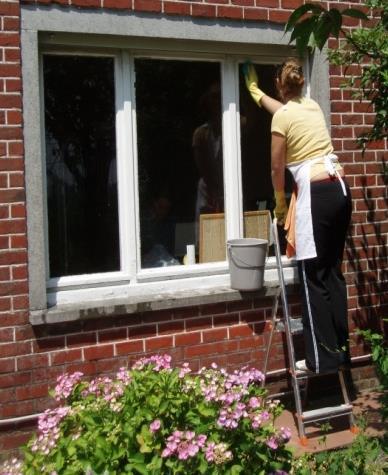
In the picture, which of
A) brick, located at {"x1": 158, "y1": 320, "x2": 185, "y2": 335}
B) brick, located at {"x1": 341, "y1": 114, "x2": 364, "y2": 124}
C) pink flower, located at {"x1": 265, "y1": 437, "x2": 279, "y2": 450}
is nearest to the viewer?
pink flower, located at {"x1": 265, "y1": 437, "x2": 279, "y2": 450}

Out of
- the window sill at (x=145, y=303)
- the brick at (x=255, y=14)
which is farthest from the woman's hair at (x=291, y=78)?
the window sill at (x=145, y=303)

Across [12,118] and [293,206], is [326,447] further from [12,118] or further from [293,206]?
[12,118]

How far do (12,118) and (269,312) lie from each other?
2.29 metres

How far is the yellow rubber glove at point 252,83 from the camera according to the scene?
5141 millimetres

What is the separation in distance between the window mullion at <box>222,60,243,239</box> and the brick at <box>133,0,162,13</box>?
0.70 meters

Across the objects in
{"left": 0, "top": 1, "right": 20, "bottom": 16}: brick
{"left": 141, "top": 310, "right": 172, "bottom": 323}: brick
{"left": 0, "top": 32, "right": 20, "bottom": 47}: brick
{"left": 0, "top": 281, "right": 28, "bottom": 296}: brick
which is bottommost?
{"left": 141, "top": 310, "right": 172, "bottom": 323}: brick

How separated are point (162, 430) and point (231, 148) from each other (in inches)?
115

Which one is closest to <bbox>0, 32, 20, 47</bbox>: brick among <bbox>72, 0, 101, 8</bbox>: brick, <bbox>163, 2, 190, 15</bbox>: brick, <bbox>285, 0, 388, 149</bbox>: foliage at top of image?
<bbox>72, 0, 101, 8</bbox>: brick

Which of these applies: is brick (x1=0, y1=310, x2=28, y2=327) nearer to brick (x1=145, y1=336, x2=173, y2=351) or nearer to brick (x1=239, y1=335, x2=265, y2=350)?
brick (x1=145, y1=336, x2=173, y2=351)

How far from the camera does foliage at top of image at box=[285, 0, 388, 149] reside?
8.08ft

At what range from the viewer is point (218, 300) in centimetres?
502

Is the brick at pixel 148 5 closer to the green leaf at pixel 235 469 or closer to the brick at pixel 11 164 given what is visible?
the brick at pixel 11 164

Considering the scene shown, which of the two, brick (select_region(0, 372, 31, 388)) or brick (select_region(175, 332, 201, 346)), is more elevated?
brick (select_region(175, 332, 201, 346))

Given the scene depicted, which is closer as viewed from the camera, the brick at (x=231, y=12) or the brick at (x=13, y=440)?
the brick at (x=13, y=440)
